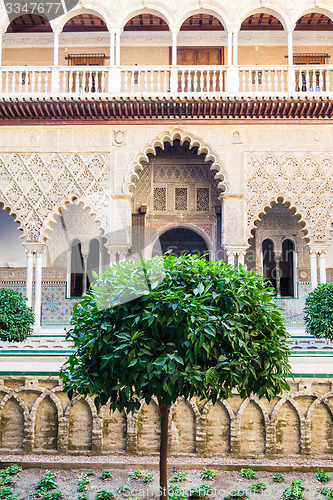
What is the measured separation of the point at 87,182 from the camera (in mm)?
9008

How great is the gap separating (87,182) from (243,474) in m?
6.60

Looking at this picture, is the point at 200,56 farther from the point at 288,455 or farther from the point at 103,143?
the point at 288,455

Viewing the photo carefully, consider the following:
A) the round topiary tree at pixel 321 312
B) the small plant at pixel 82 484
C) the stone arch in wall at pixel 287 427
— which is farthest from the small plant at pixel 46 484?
the round topiary tree at pixel 321 312

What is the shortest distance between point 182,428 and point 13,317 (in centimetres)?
416

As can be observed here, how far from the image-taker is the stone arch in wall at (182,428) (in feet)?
12.7

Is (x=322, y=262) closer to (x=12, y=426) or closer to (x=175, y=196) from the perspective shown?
(x=175, y=196)

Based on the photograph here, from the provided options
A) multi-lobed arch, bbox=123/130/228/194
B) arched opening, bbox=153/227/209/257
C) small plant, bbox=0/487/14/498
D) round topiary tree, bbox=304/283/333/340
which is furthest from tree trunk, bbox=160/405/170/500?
arched opening, bbox=153/227/209/257

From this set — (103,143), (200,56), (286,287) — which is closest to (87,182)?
(103,143)

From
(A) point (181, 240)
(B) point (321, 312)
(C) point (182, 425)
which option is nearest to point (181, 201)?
(A) point (181, 240)

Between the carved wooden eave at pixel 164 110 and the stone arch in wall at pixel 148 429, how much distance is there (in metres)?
6.30

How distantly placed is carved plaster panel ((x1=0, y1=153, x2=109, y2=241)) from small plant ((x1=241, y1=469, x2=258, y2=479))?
6.04 meters

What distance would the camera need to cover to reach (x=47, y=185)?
9000mm

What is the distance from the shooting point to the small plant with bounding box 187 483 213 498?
3225mm

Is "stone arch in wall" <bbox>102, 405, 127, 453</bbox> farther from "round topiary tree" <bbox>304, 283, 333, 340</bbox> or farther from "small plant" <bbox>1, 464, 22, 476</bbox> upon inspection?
"round topiary tree" <bbox>304, 283, 333, 340</bbox>
